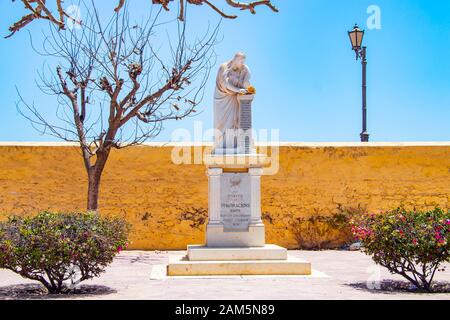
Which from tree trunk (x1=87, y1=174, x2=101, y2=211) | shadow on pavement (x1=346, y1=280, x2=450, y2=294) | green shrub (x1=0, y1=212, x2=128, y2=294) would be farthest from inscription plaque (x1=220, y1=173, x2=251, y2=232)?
tree trunk (x1=87, y1=174, x2=101, y2=211)

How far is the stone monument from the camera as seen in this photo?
34.7 feet

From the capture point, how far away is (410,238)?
8.17 metres

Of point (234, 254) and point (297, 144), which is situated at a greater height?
point (297, 144)

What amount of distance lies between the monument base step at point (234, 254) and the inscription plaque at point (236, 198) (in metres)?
0.63

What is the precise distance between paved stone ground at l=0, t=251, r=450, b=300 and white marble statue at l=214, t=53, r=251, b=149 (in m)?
2.75

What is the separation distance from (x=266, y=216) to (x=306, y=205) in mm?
1008

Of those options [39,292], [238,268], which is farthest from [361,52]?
[39,292]

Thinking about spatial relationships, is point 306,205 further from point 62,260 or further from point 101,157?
point 62,260

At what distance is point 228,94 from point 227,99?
9 cm

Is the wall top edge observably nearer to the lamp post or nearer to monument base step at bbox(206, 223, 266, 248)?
the lamp post

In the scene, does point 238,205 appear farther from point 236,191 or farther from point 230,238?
point 230,238

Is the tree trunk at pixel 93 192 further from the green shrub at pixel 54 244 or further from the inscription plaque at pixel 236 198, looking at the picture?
the green shrub at pixel 54 244

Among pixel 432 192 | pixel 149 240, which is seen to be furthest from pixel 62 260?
pixel 432 192

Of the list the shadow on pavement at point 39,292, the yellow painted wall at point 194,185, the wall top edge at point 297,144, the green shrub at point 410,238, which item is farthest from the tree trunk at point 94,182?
the green shrub at point 410,238
